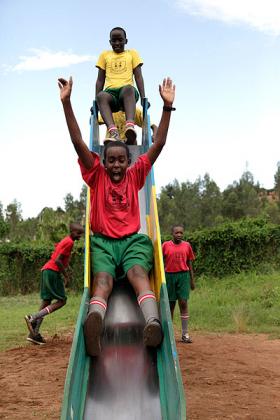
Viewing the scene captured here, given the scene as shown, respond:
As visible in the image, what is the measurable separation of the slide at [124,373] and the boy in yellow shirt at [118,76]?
2890 millimetres

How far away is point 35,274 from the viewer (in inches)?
693

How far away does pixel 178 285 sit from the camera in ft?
24.5

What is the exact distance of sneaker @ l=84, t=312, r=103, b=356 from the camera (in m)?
3.27

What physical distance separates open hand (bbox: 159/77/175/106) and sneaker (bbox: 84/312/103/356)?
5.54 feet

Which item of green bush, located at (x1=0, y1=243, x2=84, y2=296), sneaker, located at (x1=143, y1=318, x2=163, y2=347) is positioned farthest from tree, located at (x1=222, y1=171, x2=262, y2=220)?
sneaker, located at (x1=143, y1=318, x2=163, y2=347)

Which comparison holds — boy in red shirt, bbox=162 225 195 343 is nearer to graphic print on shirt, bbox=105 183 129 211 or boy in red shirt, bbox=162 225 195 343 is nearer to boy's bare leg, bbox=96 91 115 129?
boy's bare leg, bbox=96 91 115 129

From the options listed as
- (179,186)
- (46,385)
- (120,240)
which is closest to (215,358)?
(46,385)

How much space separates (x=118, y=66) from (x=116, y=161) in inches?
120

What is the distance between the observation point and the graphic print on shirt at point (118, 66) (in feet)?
22.0

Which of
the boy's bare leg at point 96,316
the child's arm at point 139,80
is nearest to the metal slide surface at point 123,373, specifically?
the boy's bare leg at point 96,316

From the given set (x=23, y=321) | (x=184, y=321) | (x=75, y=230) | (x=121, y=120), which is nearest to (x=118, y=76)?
(x=121, y=120)

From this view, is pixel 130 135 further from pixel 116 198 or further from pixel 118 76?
pixel 116 198

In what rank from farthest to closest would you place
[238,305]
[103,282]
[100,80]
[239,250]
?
1. [239,250]
2. [238,305]
3. [100,80]
4. [103,282]

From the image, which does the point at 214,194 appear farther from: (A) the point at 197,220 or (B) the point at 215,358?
(B) the point at 215,358
